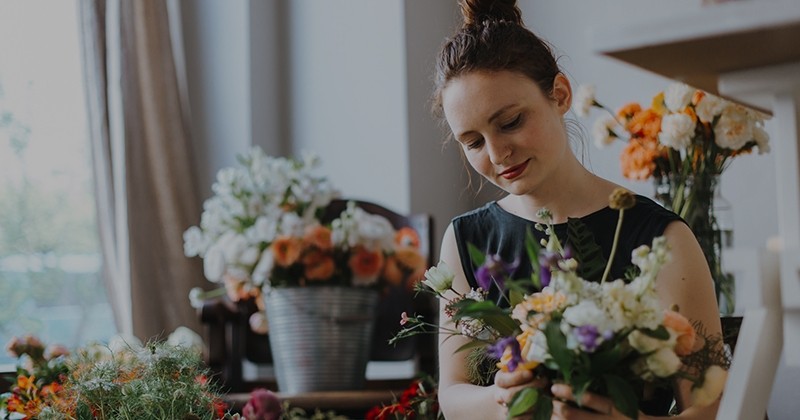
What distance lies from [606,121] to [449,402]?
117 cm

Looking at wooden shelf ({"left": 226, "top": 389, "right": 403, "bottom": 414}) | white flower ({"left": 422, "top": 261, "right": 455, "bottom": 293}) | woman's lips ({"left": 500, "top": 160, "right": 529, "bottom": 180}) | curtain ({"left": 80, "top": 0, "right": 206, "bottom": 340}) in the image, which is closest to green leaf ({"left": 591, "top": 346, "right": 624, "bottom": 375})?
white flower ({"left": 422, "top": 261, "right": 455, "bottom": 293})

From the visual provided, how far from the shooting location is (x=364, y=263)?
287cm

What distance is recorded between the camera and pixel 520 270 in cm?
176

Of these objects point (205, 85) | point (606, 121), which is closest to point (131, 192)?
point (205, 85)

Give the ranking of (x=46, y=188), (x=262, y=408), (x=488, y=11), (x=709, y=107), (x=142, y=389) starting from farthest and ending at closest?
(x=46, y=188) → (x=709, y=107) → (x=262, y=408) → (x=488, y=11) → (x=142, y=389)

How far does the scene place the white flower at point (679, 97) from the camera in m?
2.22

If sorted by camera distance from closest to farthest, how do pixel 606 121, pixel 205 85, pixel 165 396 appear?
1. pixel 165 396
2. pixel 606 121
3. pixel 205 85

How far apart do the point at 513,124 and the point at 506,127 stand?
1cm

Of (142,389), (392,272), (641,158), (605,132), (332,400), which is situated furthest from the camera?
(392,272)

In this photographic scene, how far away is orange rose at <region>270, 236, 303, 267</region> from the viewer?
2.83m

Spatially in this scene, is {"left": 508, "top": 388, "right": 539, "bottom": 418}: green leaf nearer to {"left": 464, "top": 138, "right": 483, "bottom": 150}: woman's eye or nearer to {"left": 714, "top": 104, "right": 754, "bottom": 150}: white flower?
{"left": 464, "top": 138, "right": 483, "bottom": 150}: woman's eye

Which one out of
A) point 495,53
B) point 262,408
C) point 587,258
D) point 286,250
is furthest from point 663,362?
point 286,250

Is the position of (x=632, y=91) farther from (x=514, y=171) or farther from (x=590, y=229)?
(x=514, y=171)

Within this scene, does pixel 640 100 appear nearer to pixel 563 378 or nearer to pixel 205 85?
pixel 205 85
